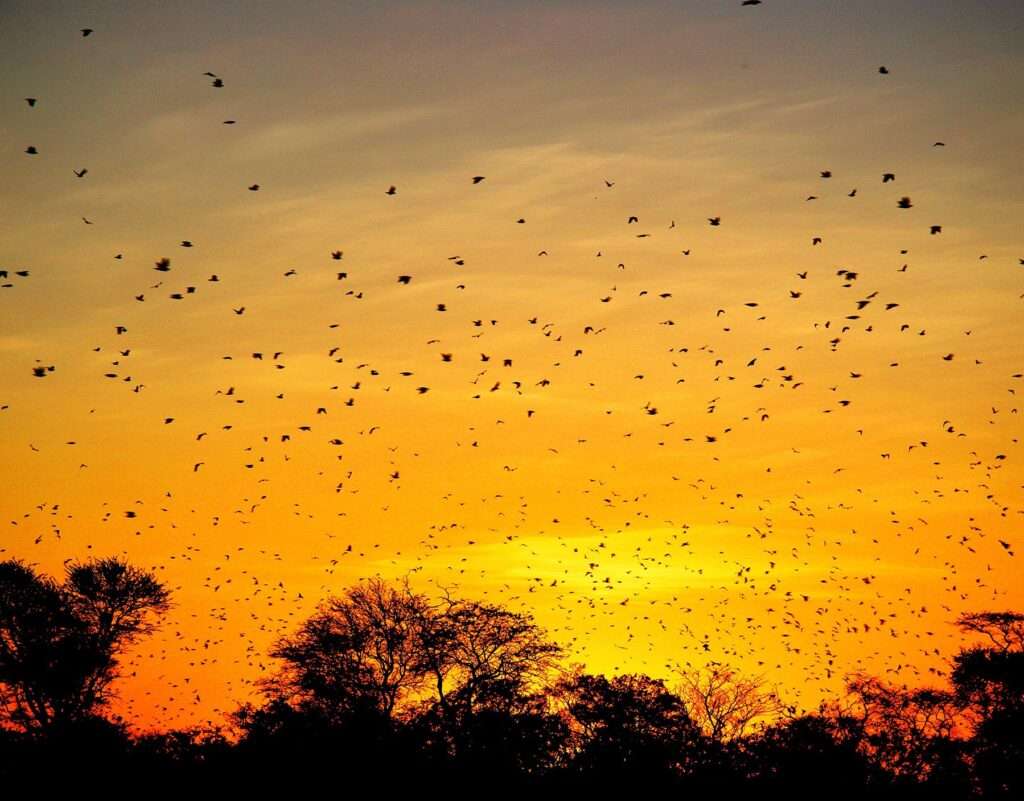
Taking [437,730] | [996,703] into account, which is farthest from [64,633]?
[996,703]

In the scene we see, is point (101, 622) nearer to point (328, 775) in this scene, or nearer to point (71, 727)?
point (71, 727)

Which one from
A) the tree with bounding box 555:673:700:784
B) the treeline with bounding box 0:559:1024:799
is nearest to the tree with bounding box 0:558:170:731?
the treeline with bounding box 0:559:1024:799

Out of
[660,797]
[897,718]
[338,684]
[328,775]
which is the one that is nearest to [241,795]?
[328,775]

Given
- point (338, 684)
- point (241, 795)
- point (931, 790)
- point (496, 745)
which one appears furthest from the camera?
point (338, 684)

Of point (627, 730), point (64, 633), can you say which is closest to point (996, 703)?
point (627, 730)

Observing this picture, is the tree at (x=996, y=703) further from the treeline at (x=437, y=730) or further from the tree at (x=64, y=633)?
the tree at (x=64, y=633)

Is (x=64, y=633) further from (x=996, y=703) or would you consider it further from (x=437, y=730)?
(x=996, y=703)

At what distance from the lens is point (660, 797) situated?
205 feet

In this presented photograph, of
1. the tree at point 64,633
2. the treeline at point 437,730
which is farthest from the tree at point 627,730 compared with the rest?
the tree at point 64,633

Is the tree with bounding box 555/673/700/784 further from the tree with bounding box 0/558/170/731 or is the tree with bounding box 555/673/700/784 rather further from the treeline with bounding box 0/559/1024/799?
the tree with bounding box 0/558/170/731

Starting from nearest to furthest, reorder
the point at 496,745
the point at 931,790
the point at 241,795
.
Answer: the point at 241,795
the point at 931,790
the point at 496,745

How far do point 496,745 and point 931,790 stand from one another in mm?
25270

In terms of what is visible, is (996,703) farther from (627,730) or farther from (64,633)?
(64,633)

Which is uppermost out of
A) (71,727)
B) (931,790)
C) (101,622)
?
(101,622)
